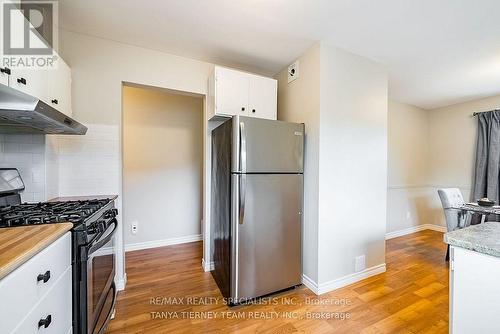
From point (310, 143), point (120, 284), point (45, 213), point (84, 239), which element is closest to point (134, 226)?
point (120, 284)

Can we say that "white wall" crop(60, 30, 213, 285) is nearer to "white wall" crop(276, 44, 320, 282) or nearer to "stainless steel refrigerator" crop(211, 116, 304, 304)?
"stainless steel refrigerator" crop(211, 116, 304, 304)

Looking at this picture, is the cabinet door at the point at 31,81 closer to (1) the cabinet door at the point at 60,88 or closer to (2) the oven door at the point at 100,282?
(1) the cabinet door at the point at 60,88

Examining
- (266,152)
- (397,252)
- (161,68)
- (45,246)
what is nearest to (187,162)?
(161,68)

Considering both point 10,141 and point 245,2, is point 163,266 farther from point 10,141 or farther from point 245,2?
point 245,2

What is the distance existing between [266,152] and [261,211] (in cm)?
54

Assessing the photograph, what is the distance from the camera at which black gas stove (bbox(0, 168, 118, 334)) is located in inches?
44.5

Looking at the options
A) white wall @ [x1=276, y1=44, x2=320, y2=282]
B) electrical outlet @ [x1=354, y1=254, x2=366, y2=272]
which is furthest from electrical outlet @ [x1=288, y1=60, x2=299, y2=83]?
electrical outlet @ [x1=354, y1=254, x2=366, y2=272]

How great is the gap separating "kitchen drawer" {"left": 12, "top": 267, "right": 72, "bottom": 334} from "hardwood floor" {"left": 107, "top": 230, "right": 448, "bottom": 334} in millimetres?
702

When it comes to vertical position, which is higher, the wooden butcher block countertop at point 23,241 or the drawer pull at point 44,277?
the wooden butcher block countertop at point 23,241

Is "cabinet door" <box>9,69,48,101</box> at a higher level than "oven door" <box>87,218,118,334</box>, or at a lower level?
higher

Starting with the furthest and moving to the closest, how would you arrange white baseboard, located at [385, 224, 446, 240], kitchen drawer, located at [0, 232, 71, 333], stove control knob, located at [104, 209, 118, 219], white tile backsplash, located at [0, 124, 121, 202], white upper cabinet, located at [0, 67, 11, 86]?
1. white baseboard, located at [385, 224, 446, 240]
2. white tile backsplash, located at [0, 124, 121, 202]
3. stove control knob, located at [104, 209, 118, 219]
4. white upper cabinet, located at [0, 67, 11, 86]
5. kitchen drawer, located at [0, 232, 71, 333]

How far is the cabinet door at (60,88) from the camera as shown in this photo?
1.53 meters

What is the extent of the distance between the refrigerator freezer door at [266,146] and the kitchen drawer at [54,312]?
125 cm

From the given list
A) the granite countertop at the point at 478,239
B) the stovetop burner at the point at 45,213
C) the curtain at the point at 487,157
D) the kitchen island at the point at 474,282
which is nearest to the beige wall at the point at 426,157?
the curtain at the point at 487,157
